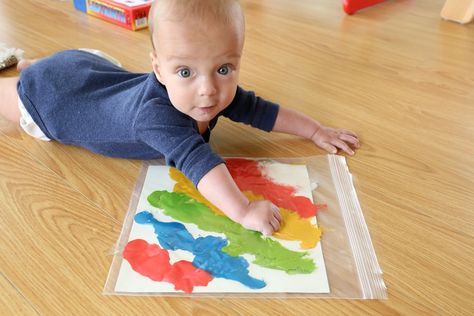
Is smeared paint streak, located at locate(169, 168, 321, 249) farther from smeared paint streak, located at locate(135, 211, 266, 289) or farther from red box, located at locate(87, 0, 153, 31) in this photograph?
red box, located at locate(87, 0, 153, 31)

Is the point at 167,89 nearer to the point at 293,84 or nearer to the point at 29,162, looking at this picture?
the point at 29,162

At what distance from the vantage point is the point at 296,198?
2.25ft

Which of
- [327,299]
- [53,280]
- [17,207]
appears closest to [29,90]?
[17,207]

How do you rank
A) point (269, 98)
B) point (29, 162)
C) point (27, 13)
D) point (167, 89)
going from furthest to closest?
point (27, 13) → point (269, 98) → point (29, 162) → point (167, 89)

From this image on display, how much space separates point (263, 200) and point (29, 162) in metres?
0.39

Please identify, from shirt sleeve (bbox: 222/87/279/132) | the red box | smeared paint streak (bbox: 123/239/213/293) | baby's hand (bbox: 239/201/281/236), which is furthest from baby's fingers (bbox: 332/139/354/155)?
the red box

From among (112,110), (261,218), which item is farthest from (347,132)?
(112,110)

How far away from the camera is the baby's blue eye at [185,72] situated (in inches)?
24.0

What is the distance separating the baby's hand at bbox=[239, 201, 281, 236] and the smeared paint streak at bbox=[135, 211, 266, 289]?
0.14 feet

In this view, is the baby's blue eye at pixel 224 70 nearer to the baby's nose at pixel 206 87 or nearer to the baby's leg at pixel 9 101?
the baby's nose at pixel 206 87

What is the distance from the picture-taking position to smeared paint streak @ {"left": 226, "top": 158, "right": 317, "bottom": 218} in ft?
2.20

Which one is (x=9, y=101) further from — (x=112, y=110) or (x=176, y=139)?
(x=176, y=139)

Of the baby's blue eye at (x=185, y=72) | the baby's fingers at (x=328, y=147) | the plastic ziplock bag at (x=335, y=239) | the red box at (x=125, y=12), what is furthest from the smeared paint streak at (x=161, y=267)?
the red box at (x=125, y=12)

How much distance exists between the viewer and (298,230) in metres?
0.63
